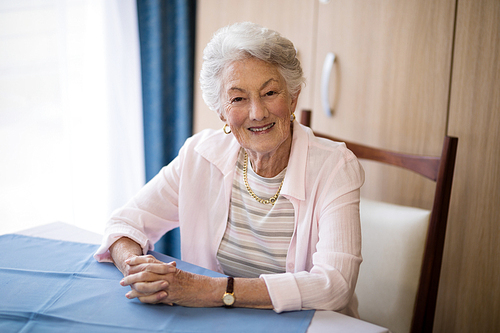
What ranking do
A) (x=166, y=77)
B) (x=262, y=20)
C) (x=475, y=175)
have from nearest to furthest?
(x=475, y=175) < (x=262, y=20) < (x=166, y=77)

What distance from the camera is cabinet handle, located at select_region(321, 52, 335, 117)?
1.86 metres

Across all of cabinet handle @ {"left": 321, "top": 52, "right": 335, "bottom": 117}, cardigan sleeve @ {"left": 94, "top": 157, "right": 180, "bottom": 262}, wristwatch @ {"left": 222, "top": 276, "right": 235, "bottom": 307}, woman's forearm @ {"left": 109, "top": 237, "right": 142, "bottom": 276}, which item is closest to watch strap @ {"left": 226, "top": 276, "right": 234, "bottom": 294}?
wristwatch @ {"left": 222, "top": 276, "right": 235, "bottom": 307}

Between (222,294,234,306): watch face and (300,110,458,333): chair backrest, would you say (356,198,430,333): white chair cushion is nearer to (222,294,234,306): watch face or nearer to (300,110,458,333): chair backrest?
(300,110,458,333): chair backrest

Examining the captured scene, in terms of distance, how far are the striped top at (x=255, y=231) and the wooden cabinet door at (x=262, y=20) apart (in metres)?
0.89

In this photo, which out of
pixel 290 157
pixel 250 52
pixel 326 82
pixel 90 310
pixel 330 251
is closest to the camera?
pixel 90 310

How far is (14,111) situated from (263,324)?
1681mm

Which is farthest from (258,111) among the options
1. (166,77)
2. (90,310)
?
(166,77)

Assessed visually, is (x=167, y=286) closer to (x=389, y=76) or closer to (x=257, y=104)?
(x=257, y=104)

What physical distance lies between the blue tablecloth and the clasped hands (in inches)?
0.7

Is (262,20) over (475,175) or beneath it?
over

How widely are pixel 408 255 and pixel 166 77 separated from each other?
5.99 ft

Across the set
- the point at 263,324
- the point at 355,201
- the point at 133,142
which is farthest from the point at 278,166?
the point at 133,142

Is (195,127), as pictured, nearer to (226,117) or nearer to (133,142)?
(133,142)

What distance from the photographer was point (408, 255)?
Result: 4.02 feet
